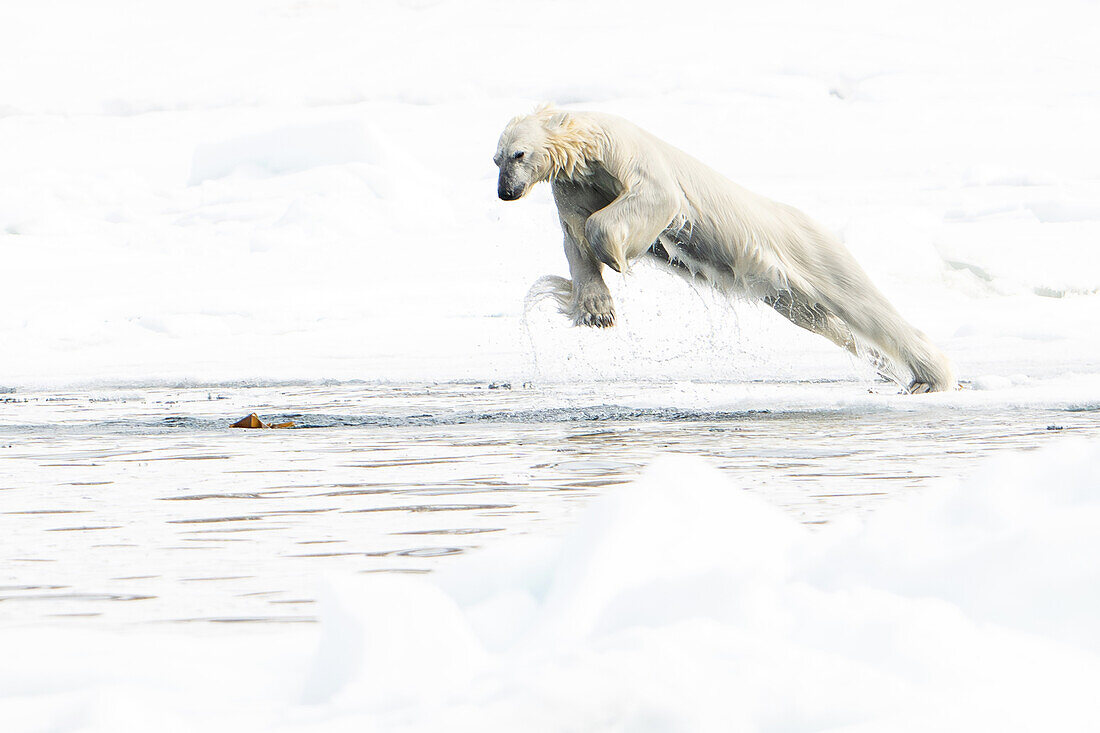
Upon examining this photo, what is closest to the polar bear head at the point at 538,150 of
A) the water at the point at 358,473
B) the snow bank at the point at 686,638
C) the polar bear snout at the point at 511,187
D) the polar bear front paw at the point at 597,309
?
the polar bear snout at the point at 511,187

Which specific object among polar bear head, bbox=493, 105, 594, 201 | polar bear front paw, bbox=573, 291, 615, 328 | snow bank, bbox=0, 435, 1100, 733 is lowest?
snow bank, bbox=0, 435, 1100, 733

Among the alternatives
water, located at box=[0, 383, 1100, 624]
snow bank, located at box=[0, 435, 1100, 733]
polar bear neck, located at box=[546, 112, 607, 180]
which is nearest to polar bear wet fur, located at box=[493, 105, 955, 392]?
polar bear neck, located at box=[546, 112, 607, 180]

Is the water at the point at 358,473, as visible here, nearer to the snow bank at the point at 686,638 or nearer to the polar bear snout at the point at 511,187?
the snow bank at the point at 686,638

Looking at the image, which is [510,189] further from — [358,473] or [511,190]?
[358,473]

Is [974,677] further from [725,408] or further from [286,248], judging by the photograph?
[286,248]

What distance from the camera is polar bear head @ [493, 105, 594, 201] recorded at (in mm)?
6730

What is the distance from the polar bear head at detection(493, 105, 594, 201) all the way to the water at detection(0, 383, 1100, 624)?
1.19m

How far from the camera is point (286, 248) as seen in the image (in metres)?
22.9

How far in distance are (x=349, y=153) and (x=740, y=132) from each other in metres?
14.6

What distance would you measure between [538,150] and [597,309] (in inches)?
33.7

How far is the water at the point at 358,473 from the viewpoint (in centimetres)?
286

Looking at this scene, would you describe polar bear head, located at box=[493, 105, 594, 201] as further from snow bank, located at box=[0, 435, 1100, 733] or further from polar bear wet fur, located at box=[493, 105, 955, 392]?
snow bank, located at box=[0, 435, 1100, 733]

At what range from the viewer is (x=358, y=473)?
4.62 meters

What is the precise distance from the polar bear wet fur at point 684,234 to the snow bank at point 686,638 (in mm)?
4387
